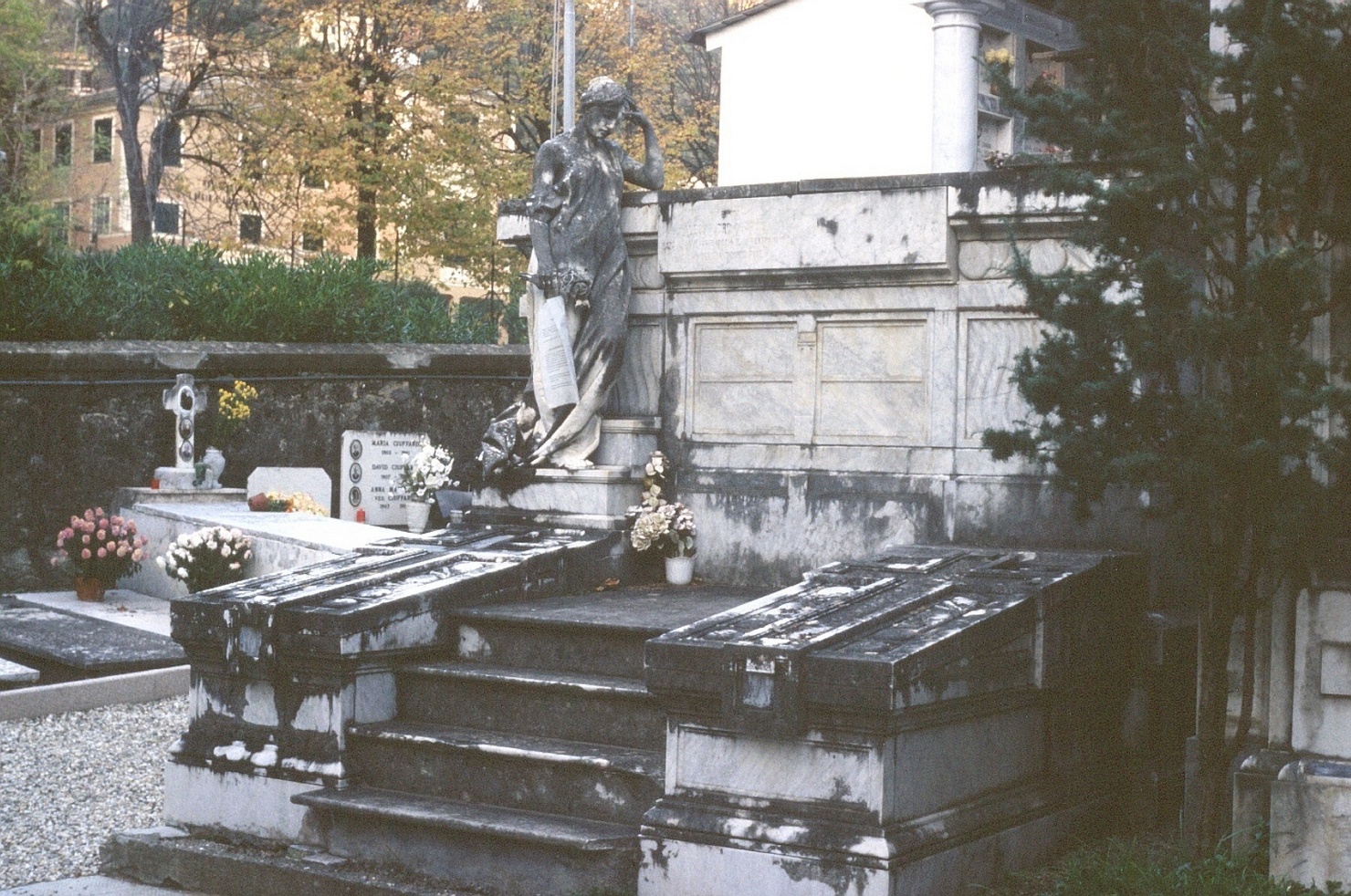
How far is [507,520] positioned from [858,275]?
214 centimetres

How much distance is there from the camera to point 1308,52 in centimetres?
516

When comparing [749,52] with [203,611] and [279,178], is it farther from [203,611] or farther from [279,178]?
[203,611]

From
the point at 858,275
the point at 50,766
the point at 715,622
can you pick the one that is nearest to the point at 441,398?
the point at 50,766

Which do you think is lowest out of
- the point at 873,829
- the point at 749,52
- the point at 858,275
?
the point at 873,829

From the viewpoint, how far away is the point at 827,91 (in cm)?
2705

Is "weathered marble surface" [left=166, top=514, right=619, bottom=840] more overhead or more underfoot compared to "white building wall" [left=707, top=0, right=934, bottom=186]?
more underfoot

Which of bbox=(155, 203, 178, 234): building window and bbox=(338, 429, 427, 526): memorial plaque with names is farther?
bbox=(155, 203, 178, 234): building window

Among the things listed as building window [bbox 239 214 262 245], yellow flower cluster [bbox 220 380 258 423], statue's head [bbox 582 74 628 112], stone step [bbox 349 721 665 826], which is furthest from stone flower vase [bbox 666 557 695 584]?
building window [bbox 239 214 262 245]

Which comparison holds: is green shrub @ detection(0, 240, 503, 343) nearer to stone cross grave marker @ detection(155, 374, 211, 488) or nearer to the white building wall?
stone cross grave marker @ detection(155, 374, 211, 488)

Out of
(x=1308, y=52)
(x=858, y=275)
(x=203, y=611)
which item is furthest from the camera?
(x=858, y=275)

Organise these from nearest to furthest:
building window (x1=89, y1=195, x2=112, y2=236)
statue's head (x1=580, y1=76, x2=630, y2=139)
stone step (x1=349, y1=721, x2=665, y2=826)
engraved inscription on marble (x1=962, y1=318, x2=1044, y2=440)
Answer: stone step (x1=349, y1=721, x2=665, y2=826) < engraved inscription on marble (x1=962, y1=318, x2=1044, y2=440) < statue's head (x1=580, y1=76, x2=630, y2=139) < building window (x1=89, y1=195, x2=112, y2=236)

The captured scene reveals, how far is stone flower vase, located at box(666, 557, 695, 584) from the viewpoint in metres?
8.12

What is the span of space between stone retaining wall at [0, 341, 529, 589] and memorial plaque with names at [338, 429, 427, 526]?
1.00ft

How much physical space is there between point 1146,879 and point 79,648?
7.95 meters
